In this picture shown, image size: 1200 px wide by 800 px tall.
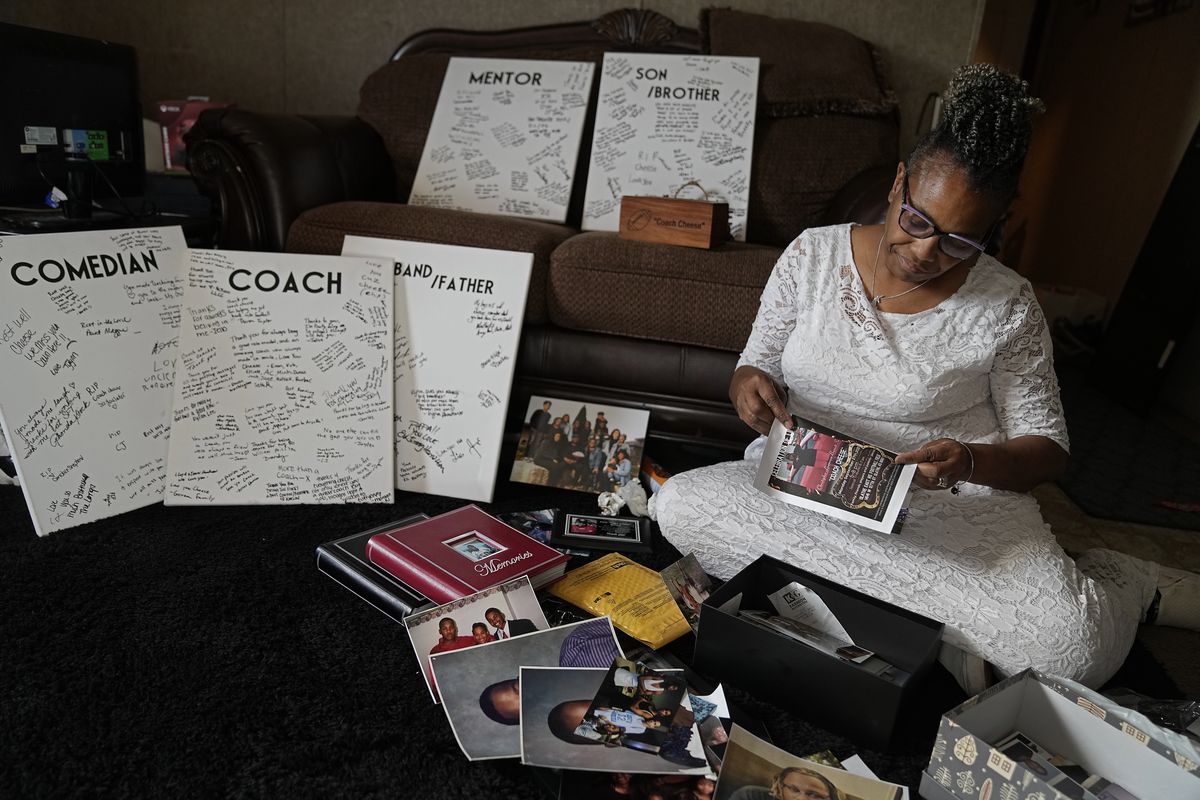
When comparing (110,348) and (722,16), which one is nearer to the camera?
(110,348)

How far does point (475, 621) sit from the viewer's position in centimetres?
137

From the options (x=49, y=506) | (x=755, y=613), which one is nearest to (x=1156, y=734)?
(x=755, y=613)

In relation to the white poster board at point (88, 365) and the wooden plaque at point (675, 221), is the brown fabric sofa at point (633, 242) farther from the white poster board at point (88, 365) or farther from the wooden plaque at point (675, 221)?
the white poster board at point (88, 365)

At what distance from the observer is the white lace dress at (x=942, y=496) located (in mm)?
1343

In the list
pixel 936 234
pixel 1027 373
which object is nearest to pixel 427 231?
pixel 936 234

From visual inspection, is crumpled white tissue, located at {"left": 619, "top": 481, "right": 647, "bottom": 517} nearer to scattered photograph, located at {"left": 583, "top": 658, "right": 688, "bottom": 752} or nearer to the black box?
the black box

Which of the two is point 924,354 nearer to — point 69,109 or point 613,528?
point 613,528

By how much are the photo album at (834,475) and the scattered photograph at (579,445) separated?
1.91ft

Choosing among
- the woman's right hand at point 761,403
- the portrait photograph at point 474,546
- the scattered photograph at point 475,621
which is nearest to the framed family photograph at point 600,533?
the portrait photograph at point 474,546

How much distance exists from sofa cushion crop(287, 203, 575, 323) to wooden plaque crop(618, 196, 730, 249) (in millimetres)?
216

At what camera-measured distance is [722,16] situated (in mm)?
2742

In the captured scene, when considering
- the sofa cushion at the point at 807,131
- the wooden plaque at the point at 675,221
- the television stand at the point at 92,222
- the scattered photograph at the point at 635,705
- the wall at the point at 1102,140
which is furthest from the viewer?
the wall at the point at 1102,140

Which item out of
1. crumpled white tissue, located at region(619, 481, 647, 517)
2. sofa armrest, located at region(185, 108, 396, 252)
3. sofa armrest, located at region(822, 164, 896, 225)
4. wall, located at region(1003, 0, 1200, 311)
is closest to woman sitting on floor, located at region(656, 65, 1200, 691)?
crumpled white tissue, located at region(619, 481, 647, 517)

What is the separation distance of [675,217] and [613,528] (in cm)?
82
